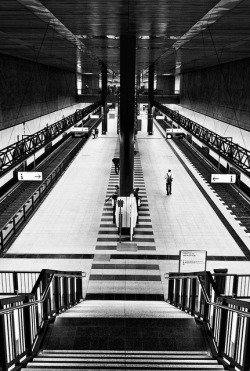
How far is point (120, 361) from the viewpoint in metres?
4.64

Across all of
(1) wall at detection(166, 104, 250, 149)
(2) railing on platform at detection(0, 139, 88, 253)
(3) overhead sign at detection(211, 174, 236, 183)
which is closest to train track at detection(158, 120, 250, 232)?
(3) overhead sign at detection(211, 174, 236, 183)

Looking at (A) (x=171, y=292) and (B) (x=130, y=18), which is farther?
(B) (x=130, y=18)

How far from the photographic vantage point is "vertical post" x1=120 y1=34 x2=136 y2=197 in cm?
1404

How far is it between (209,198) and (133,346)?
514 inches

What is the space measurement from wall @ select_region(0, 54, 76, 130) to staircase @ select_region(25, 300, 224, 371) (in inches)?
450

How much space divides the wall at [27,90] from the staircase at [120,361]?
13181 millimetres

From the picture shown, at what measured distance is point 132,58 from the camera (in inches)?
558

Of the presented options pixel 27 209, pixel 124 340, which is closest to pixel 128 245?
pixel 27 209

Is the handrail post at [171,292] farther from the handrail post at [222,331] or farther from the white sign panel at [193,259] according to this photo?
the handrail post at [222,331]

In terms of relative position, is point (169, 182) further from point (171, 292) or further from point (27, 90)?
point (27, 90)

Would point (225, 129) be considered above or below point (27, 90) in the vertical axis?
below

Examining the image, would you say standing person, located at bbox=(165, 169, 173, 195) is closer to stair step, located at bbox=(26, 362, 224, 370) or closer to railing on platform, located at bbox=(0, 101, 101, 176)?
railing on platform, located at bbox=(0, 101, 101, 176)

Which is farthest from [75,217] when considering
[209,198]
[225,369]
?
[225,369]

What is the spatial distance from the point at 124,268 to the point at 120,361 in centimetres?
696
